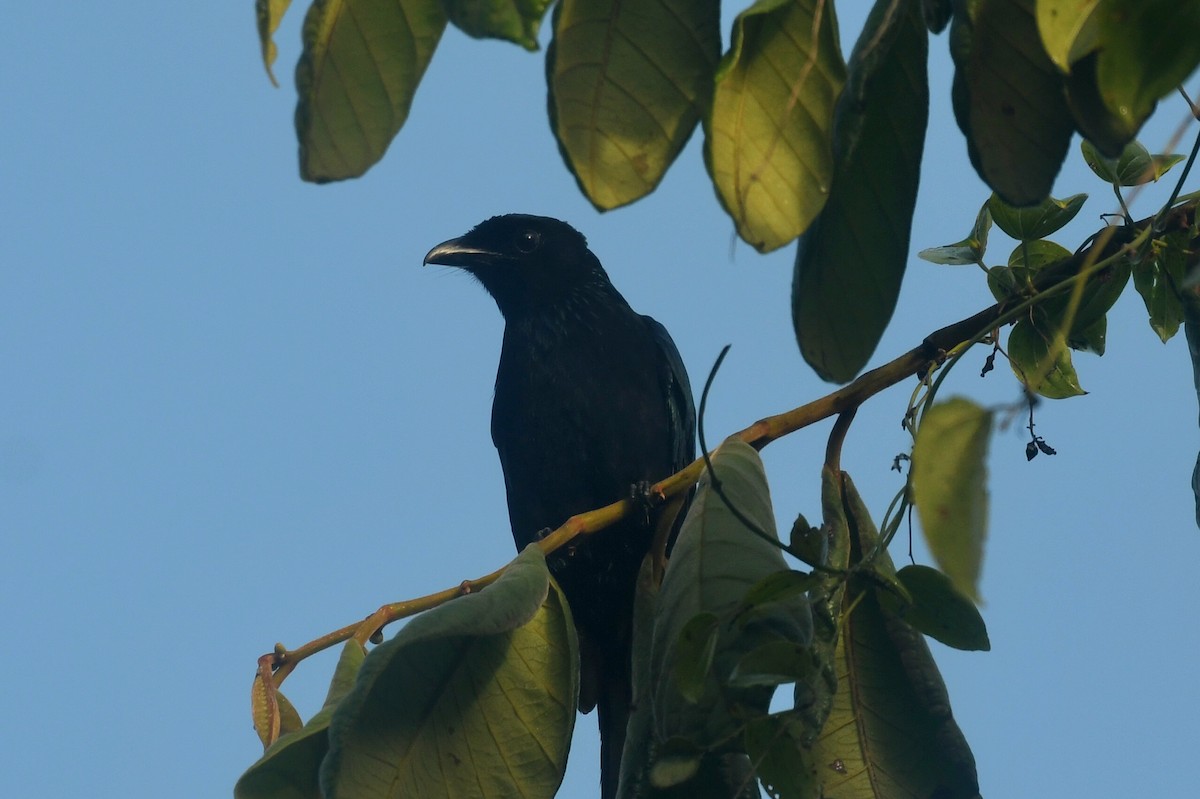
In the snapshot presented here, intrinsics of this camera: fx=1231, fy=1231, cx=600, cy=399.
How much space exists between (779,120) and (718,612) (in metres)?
0.57

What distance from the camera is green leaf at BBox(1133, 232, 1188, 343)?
200cm

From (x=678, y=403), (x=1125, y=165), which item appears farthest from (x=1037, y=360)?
(x=678, y=403)

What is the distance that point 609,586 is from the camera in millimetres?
4645

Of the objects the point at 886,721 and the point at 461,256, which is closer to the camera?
the point at 886,721

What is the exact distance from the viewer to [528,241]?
570 cm

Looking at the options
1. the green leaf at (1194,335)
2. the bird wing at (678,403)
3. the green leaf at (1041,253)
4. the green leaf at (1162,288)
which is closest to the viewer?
the green leaf at (1194,335)

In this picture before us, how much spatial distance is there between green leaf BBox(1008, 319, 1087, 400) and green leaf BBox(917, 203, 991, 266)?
0.15m

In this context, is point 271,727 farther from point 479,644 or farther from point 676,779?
point 676,779

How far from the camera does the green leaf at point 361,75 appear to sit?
121cm

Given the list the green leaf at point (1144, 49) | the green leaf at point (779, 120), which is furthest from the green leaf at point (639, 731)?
the green leaf at point (1144, 49)

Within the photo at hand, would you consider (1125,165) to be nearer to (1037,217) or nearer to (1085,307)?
(1037,217)

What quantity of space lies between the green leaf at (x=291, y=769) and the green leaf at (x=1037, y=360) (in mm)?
1347

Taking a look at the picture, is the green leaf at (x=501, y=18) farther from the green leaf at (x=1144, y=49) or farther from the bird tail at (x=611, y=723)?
the bird tail at (x=611, y=723)

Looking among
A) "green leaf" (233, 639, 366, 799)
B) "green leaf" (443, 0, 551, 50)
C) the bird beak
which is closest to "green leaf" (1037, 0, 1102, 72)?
"green leaf" (443, 0, 551, 50)
